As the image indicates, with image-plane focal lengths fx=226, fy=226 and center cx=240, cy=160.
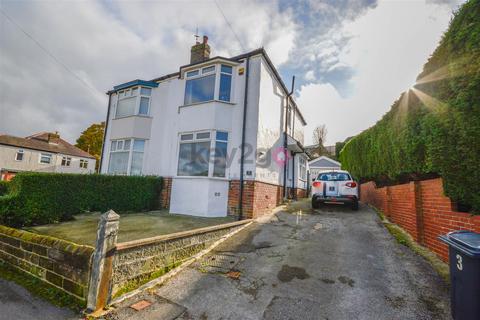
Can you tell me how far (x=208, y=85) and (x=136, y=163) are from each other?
5389mm

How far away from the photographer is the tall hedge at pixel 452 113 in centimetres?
310

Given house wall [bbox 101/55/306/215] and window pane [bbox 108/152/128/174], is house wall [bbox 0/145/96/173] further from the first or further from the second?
house wall [bbox 101/55/306/215]

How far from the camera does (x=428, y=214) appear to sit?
473cm

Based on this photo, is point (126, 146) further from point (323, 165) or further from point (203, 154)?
point (323, 165)

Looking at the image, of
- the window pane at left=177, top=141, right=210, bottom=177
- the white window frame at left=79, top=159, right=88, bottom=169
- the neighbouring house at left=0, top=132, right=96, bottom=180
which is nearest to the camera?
the window pane at left=177, top=141, right=210, bottom=177

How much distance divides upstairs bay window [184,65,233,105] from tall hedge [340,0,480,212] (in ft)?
21.1

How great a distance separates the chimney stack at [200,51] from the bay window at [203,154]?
15.1 ft

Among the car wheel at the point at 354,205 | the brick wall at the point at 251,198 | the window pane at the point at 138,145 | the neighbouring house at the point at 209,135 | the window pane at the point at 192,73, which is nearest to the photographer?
the brick wall at the point at 251,198

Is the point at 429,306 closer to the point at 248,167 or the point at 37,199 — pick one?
the point at 248,167

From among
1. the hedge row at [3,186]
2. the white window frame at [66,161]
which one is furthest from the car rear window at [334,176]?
the white window frame at [66,161]

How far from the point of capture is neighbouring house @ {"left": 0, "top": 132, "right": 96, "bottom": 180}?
2669cm

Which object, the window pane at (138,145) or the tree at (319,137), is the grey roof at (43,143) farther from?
the tree at (319,137)

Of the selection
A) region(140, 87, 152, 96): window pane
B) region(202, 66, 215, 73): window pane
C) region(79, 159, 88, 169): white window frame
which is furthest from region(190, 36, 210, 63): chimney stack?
region(79, 159, 88, 169): white window frame

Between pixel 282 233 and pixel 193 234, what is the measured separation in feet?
9.10
